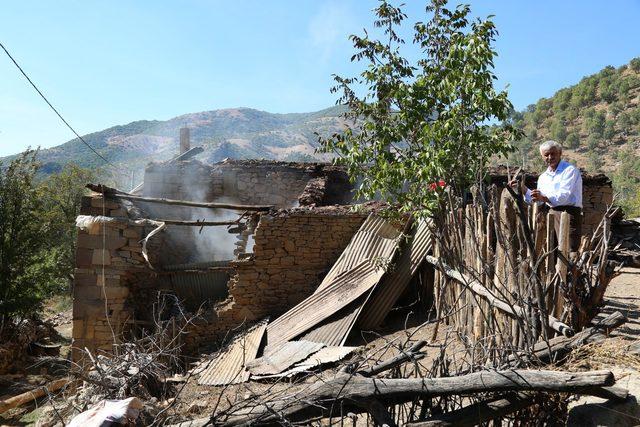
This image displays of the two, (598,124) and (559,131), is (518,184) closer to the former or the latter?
(598,124)

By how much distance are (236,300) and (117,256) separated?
2.21m

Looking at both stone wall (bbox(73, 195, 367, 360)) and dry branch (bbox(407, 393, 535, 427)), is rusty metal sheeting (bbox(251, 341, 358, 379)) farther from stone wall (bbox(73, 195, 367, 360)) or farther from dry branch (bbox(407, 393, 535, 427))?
dry branch (bbox(407, 393, 535, 427))

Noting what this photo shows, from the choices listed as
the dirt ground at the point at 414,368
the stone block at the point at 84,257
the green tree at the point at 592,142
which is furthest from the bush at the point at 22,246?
the green tree at the point at 592,142

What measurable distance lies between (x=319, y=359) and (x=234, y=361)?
1.65 m

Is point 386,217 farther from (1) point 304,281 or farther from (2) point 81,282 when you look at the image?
(2) point 81,282

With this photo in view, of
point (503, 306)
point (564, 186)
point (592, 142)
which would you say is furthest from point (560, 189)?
point (592, 142)

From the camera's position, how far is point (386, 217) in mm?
8508

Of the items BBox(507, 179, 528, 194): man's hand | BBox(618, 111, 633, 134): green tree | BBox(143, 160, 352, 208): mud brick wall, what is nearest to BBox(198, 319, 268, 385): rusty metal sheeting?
BBox(507, 179, 528, 194): man's hand

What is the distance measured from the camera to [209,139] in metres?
57.9

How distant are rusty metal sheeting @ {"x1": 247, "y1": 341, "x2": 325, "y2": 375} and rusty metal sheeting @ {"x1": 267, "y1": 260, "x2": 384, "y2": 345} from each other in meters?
Result: 0.31

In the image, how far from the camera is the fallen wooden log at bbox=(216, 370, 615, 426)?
3002mm

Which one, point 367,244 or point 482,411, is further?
point 367,244

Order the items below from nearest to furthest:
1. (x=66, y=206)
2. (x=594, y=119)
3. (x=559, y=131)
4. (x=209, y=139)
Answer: (x=66, y=206), (x=594, y=119), (x=559, y=131), (x=209, y=139)

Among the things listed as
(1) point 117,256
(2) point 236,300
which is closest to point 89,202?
(1) point 117,256
